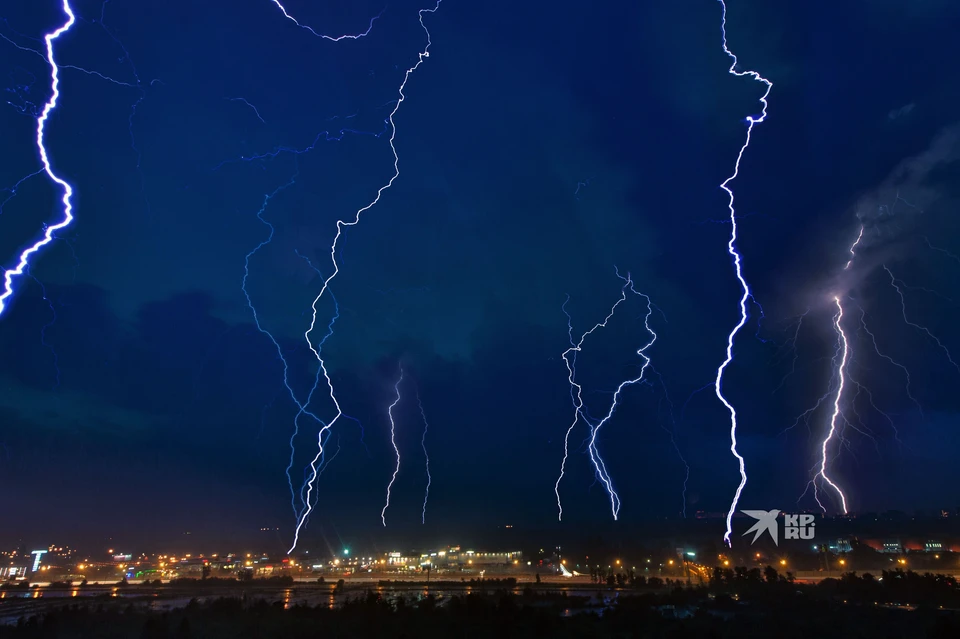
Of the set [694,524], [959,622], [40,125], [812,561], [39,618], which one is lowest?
[694,524]

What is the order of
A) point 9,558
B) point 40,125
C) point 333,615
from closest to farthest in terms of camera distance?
point 40,125, point 333,615, point 9,558

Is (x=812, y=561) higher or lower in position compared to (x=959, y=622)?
lower

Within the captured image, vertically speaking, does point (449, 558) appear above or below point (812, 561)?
below

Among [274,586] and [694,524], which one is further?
[694,524]

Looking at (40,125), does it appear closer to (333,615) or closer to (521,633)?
(333,615)

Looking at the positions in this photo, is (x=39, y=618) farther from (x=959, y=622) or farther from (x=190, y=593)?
(x=959, y=622)

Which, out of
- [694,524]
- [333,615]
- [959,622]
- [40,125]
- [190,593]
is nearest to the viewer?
[959,622]

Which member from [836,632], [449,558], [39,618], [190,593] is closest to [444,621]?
[836,632]

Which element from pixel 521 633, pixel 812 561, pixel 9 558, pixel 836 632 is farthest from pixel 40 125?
pixel 9 558

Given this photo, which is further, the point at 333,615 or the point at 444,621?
the point at 333,615
